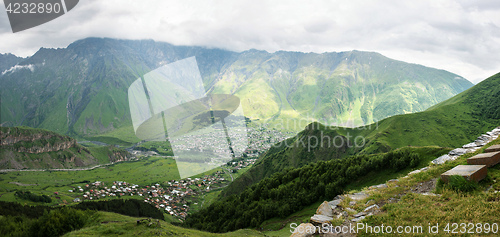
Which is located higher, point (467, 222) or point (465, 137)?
point (467, 222)

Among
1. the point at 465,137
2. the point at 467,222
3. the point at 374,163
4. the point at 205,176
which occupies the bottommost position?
the point at 205,176

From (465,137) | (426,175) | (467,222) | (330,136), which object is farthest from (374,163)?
(465,137)

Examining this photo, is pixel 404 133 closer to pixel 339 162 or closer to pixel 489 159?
pixel 339 162

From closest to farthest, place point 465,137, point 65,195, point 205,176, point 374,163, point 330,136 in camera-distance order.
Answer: point 374,163 → point 465,137 → point 330,136 → point 65,195 → point 205,176

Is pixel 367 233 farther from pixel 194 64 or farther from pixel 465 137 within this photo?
pixel 465 137

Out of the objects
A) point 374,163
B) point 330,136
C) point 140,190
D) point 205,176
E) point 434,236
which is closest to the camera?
point 434,236

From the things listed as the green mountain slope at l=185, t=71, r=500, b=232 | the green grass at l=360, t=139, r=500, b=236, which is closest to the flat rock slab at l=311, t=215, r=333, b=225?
the green grass at l=360, t=139, r=500, b=236

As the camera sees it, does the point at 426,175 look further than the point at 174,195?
No

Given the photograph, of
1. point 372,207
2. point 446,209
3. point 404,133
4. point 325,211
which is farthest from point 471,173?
point 404,133
